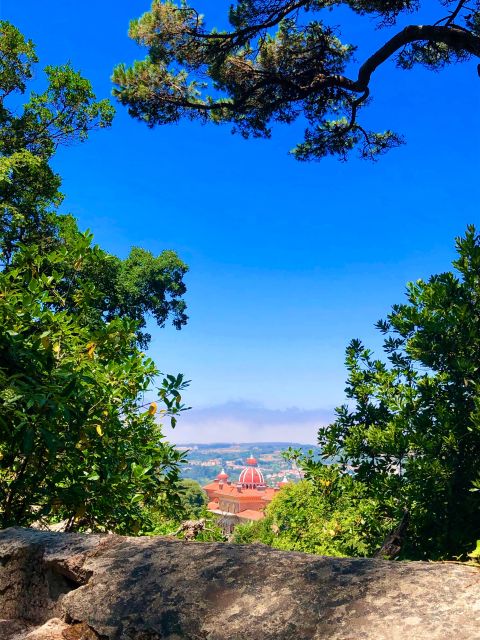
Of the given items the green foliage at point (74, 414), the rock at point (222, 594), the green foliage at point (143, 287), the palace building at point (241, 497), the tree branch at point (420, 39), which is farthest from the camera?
the palace building at point (241, 497)

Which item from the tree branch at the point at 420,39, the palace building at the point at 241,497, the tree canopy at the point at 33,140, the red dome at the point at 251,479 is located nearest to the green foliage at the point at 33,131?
the tree canopy at the point at 33,140

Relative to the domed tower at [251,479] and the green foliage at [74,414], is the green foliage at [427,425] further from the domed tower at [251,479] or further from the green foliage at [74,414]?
the domed tower at [251,479]

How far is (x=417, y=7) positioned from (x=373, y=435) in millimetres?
6855

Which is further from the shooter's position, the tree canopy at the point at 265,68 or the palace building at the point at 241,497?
the palace building at the point at 241,497

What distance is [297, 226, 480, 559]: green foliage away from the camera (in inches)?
145

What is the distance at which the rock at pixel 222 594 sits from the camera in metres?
1.14

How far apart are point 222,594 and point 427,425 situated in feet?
10.1

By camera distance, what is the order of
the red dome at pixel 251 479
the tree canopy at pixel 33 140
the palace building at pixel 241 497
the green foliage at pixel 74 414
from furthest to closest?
the red dome at pixel 251 479
the palace building at pixel 241 497
the tree canopy at pixel 33 140
the green foliage at pixel 74 414

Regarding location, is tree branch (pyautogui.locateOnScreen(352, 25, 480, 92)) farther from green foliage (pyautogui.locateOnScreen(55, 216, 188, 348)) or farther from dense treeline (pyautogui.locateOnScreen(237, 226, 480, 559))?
green foliage (pyautogui.locateOnScreen(55, 216, 188, 348))

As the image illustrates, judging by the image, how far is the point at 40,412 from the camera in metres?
2.42

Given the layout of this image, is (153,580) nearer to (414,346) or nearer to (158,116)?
(414,346)

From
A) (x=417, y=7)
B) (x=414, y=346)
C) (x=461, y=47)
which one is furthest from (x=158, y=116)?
(x=414, y=346)

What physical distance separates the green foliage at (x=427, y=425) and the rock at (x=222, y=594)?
7.25 ft

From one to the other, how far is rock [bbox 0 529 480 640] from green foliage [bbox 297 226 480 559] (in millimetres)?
2209
